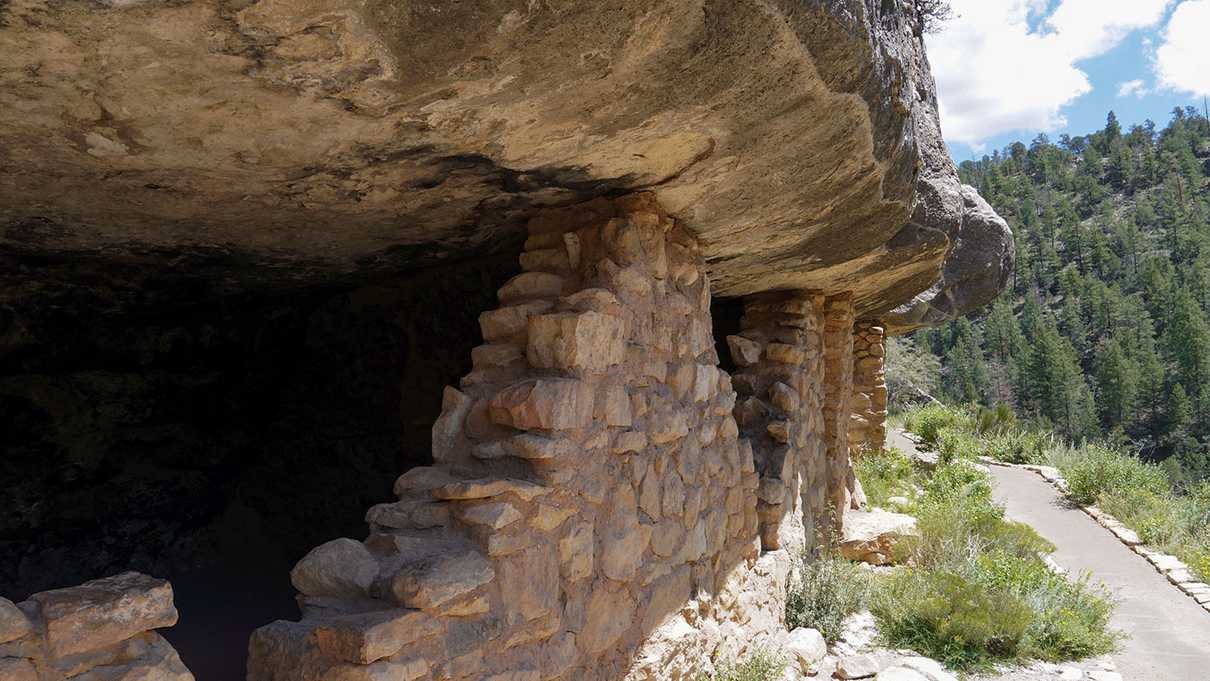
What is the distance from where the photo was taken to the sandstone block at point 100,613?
122cm

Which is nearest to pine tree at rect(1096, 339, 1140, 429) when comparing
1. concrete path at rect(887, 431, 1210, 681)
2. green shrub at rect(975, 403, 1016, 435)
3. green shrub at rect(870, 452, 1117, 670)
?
green shrub at rect(975, 403, 1016, 435)

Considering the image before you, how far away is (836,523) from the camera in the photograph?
5.43m

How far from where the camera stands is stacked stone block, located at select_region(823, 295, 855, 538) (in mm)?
5492

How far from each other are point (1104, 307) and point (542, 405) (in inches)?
1428

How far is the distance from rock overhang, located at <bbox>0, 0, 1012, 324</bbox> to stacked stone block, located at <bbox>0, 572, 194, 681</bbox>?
857mm

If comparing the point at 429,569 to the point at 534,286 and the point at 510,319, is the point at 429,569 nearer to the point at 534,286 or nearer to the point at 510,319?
the point at 510,319

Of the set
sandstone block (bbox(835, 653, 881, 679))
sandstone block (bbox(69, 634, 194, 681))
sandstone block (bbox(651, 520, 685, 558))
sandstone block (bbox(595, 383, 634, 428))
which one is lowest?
sandstone block (bbox(835, 653, 881, 679))

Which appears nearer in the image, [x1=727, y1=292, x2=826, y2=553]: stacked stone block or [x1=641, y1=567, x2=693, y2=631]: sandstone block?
[x1=641, y1=567, x2=693, y2=631]: sandstone block

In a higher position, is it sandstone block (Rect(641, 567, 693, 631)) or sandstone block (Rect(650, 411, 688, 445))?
sandstone block (Rect(650, 411, 688, 445))

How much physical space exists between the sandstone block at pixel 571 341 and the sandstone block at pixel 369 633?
0.81 m

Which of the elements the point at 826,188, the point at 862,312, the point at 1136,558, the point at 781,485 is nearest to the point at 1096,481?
the point at 1136,558

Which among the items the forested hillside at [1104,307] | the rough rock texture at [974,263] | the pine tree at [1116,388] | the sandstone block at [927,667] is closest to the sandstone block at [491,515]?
the sandstone block at [927,667]

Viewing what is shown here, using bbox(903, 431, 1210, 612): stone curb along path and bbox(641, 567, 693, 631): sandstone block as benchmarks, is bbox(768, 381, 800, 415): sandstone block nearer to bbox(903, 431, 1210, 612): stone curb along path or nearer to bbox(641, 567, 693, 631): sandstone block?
bbox(641, 567, 693, 631): sandstone block

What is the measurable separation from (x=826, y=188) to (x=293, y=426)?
10.1 ft
